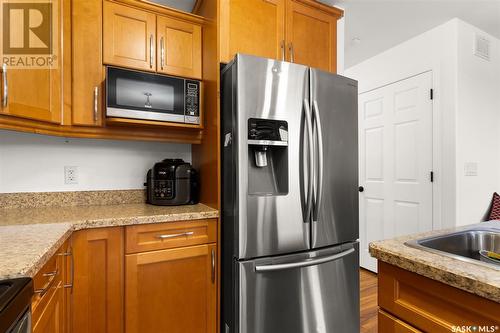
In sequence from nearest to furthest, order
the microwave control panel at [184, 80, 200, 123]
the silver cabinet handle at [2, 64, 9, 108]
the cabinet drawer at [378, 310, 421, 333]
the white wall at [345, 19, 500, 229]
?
the cabinet drawer at [378, 310, 421, 333] → the silver cabinet handle at [2, 64, 9, 108] → the microwave control panel at [184, 80, 200, 123] → the white wall at [345, 19, 500, 229]

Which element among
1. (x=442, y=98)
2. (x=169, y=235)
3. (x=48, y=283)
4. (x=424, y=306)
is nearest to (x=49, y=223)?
(x=48, y=283)

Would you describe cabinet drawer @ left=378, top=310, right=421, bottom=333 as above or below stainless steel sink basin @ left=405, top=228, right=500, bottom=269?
below

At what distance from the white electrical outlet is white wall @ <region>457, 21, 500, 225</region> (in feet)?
10.3

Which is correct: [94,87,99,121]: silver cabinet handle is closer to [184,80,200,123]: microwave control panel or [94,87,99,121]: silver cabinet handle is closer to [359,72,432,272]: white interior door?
[184,80,200,123]: microwave control panel

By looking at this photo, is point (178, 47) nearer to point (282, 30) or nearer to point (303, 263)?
point (282, 30)

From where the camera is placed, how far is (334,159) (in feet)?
5.44

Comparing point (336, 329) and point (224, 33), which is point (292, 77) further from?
point (336, 329)

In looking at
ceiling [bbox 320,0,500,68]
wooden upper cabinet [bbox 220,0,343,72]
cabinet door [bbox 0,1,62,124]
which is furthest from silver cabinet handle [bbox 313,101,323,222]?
cabinet door [bbox 0,1,62,124]

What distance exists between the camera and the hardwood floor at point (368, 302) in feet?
6.49

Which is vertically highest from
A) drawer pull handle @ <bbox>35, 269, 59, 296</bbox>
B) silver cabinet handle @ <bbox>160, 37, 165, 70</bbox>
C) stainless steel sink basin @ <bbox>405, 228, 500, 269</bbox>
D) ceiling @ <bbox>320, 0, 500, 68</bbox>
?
ceiling @ <bbox>320, 0, 500, 68</bbox>

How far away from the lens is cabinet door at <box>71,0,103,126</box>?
5.09 feet

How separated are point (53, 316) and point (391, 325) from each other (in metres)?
1.27

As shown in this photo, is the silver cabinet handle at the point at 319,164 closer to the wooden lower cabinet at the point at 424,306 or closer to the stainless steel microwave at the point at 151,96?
the wooden lower cabinet at the point at 424,306

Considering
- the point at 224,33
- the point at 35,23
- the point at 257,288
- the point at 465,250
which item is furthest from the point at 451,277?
the point at 35,23
